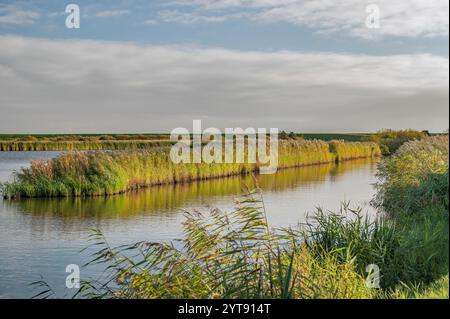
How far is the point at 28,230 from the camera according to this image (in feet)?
37.9

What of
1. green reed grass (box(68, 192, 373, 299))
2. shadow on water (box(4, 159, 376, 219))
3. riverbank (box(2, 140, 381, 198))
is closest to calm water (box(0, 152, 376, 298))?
shadow on water (box(4, 159, 376, 219))

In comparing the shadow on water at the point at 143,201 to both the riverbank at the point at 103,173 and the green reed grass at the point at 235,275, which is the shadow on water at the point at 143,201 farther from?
the green reed grass at the point at 235,275

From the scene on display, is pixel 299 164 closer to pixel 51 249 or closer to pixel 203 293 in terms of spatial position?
pixel 51 249

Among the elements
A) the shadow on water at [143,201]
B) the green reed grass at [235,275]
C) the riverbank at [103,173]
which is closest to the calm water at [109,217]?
the shadow on water at [143,201]

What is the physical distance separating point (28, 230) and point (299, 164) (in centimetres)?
2195

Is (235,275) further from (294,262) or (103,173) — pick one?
(103,173)

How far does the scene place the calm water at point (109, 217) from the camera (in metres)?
8.62

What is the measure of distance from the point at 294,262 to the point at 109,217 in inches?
293

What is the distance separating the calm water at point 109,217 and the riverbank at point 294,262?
1.96 ft

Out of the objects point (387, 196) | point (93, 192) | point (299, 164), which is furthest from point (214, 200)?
point (299, 164)

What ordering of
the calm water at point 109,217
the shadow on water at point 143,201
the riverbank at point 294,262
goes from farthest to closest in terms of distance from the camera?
the shadow on water at point 143,201 → the calm water at point 109,217 → the riverbank at point 294,262

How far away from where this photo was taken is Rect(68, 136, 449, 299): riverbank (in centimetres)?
552

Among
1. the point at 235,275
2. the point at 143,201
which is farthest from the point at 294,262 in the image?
the point at 143,201

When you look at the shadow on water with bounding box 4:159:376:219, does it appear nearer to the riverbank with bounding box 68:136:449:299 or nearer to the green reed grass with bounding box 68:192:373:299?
the riverbank with bounding box 68:136:449:299
